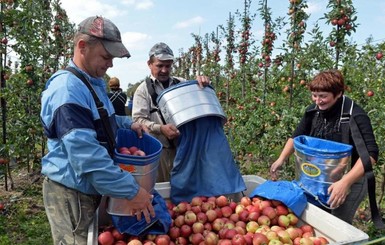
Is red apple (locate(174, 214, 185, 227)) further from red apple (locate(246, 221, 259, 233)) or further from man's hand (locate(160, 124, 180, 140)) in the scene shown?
man's hand (locate(160, 124, 180, 140))

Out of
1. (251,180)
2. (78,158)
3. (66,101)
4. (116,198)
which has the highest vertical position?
(66,101)

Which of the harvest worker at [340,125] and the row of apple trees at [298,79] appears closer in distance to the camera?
the harvest worker at [340,125]

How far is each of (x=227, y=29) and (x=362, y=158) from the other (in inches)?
349

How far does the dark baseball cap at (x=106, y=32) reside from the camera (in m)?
1.81

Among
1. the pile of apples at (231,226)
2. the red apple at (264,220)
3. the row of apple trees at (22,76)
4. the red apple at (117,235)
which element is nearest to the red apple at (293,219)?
the pile of apples at (231,226)

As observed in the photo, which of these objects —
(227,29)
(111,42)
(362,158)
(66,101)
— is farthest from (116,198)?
(227,29)

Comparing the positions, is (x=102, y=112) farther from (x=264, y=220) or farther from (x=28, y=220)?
(x=28, y=220)

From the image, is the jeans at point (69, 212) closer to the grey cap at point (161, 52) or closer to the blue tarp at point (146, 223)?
the blue tarp at point (146, 223)

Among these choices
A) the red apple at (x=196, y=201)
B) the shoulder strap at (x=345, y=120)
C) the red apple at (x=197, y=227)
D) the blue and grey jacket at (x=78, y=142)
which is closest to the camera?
the blue and grey jacket at (x=78, y=142)

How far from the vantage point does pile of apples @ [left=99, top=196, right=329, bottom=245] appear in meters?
1.99

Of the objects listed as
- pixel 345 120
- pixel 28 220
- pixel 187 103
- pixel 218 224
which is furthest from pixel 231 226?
pixel 28 220

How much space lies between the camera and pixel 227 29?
1060cm

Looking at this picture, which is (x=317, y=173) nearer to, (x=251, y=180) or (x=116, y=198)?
(x=251, y=180)

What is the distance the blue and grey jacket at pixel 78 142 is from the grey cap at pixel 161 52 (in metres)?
1.28
